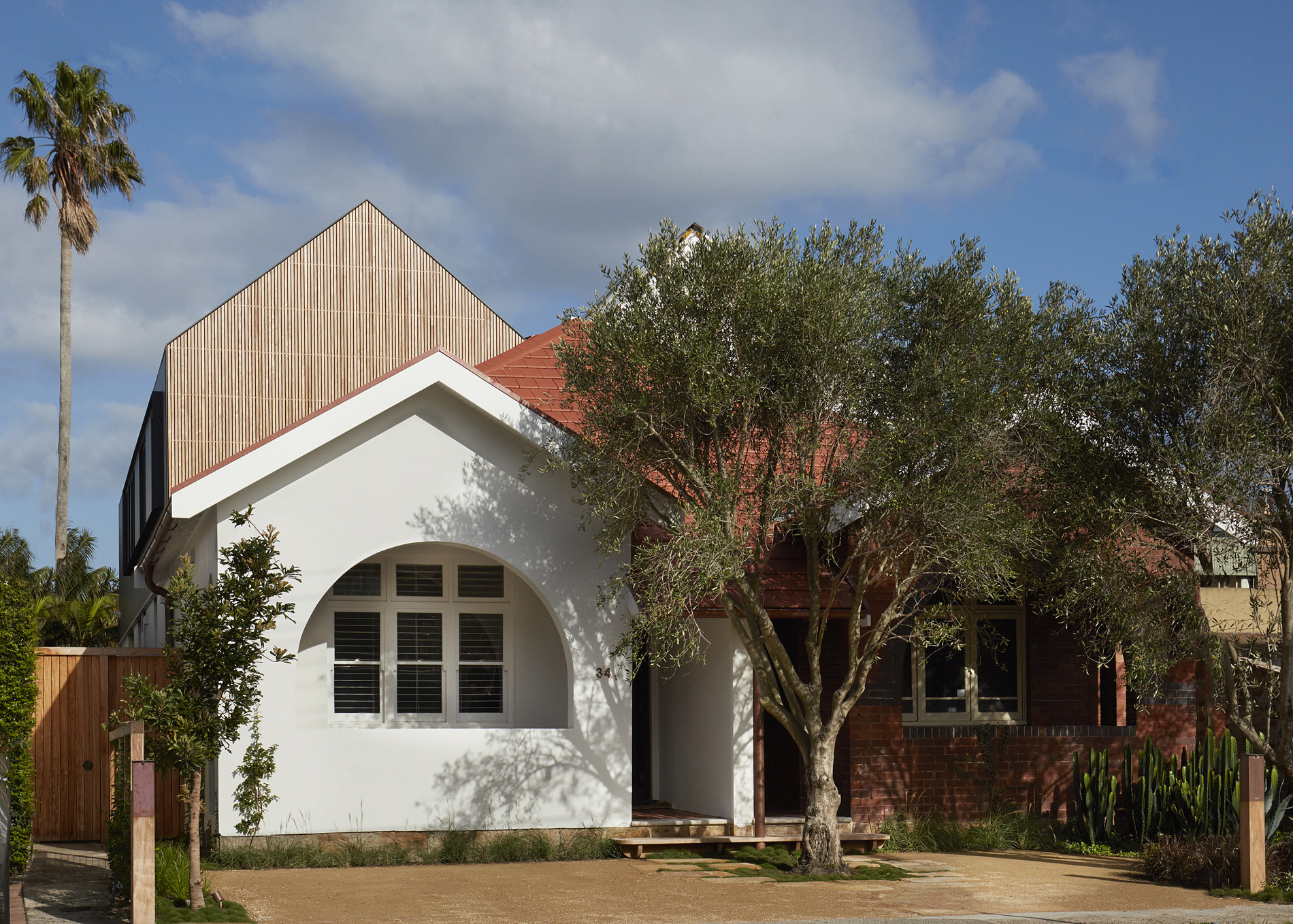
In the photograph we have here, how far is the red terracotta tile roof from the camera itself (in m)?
15.3

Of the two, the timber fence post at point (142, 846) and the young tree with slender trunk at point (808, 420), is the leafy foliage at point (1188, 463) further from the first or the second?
the timber fence post at point (142, 846)

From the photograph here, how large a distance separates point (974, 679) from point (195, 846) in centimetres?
1020

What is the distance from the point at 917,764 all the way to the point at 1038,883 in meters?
3.04

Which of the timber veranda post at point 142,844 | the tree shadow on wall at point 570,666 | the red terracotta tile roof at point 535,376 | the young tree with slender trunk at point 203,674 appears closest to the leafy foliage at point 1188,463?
the tree shadow on wall at point 570,666

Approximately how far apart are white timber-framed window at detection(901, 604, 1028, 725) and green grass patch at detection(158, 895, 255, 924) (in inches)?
360

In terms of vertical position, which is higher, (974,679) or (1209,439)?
(1209,439)

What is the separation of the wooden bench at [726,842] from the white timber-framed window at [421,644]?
86.4 inches

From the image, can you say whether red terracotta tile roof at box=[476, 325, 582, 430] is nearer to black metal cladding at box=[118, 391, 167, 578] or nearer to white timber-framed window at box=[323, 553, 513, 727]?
white timber-framed window at box=[323, 553, 513, 727]

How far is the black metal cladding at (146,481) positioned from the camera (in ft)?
112

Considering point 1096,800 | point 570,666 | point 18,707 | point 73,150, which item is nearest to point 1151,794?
point 1096,800

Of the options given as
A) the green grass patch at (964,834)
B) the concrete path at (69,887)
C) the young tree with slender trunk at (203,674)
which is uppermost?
the young tree with slender trunk at (203,674)

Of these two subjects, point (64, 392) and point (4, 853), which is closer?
point (4, 853)

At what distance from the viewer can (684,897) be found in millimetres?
11164

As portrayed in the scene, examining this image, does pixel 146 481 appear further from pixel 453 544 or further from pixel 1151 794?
pixel 1151 794
